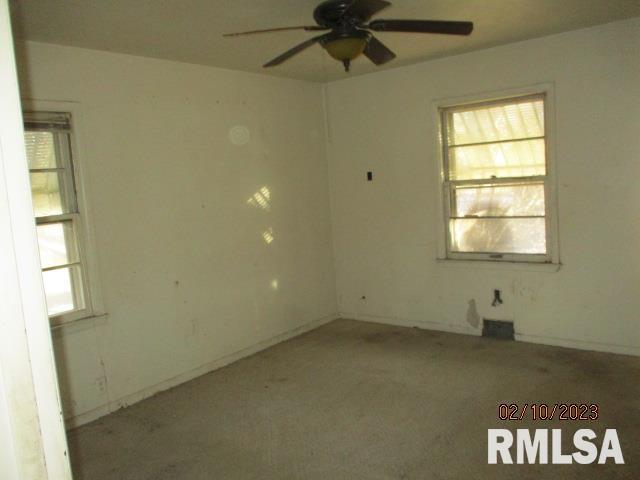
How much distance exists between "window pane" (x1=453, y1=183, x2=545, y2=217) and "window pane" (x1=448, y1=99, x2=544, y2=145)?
16.6 inches

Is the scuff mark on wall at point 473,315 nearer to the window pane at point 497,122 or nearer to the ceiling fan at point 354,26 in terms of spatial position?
the window pane at point 497,122

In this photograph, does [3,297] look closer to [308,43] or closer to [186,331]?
[308,43]

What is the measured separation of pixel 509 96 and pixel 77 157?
3.33 metres

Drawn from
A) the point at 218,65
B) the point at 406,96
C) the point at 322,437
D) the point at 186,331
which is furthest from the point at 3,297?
the point at 406,96

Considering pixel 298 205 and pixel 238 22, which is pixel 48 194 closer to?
pixel 238 22

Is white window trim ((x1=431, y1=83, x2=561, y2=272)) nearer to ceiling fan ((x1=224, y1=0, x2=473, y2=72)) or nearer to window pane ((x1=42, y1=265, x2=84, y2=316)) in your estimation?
ceiling fan ((x1=224, y1=0, x2=473, y2=72))

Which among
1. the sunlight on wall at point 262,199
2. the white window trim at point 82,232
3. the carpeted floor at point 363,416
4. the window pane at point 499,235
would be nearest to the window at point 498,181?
the window pane at point 499,235

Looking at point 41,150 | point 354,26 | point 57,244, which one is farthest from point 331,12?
point 57,244

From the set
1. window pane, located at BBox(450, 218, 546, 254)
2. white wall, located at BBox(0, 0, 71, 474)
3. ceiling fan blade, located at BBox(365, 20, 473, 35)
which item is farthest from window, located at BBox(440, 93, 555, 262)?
white wall, located at BBox(0, 0, 71, 474)

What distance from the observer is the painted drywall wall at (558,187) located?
3729mm

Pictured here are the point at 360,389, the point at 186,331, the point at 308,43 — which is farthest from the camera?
the point at 186,331

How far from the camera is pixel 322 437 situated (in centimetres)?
295

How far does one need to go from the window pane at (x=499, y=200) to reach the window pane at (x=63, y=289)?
10.4ft

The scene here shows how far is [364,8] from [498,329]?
123 inches
